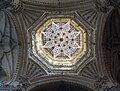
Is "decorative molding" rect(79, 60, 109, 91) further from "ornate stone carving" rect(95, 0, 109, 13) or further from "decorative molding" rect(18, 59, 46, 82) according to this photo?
"ornate stone carving" rect(95, 0, 109, 13)

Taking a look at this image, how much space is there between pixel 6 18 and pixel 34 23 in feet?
6.07

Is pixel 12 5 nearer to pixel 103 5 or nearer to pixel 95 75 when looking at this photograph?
pixel 103 5

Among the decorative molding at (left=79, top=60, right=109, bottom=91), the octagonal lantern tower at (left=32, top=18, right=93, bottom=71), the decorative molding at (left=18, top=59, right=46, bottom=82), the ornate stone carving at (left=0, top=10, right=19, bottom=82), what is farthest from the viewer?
the octagonal lantern tower at (left=32, top=18, right=93, bottom=71)

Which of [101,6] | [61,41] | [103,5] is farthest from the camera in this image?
[61,41]

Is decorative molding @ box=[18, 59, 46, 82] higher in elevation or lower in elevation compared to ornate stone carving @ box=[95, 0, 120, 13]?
lower

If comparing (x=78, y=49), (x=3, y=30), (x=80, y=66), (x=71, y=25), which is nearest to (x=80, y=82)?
(x=80, y=66)

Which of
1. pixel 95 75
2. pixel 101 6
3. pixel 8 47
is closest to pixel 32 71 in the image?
pixel 8 47

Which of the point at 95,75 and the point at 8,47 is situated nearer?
the point at 95,75

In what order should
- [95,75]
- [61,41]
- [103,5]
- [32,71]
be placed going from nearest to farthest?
[103,5] < [95,75] < [32,71] < [61,41]

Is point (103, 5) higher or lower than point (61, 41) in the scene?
higher

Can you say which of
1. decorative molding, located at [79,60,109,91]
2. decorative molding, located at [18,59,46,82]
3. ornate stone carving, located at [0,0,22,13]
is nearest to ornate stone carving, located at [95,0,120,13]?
decorative molding, located at [79,60,109,91]

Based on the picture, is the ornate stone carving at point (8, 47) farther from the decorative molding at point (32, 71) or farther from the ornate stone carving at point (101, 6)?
the ornate stone carving at point (101, 6)

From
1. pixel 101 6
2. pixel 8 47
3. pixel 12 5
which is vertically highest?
pixel 12 5

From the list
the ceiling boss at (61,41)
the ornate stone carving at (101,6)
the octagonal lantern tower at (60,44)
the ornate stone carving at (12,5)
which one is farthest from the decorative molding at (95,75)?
the ornate stone carving at (12,5)
